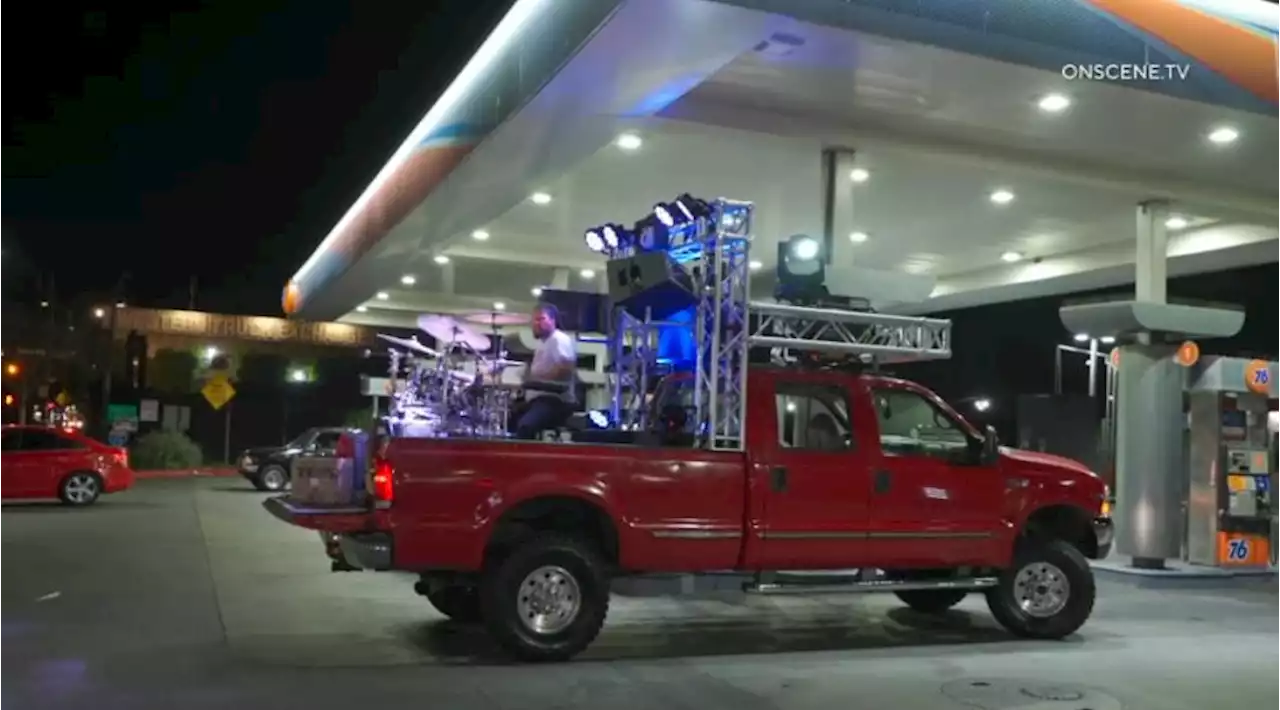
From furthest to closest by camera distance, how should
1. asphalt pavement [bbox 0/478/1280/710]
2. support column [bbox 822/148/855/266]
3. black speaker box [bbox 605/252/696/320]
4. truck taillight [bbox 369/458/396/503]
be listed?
support column [bbox 822/148/855/266]
black speaker box [bbox 605/252/696/320]
truck taillight [bbox 369/458/396/503]
asphalt pavement [bbox 0/478/1280/710]

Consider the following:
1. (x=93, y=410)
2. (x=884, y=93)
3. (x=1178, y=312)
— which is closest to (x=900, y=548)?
(x=884, y=93)

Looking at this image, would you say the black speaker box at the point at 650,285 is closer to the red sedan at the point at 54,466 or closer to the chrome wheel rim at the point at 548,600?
the chrome wheel rim at the point at 548,600

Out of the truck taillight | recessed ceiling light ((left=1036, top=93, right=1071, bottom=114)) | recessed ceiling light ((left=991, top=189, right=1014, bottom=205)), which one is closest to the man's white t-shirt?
the truck taillight

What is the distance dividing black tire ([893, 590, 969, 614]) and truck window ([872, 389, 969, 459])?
1786 mm

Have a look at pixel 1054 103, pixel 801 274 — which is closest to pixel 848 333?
pixel 801 274

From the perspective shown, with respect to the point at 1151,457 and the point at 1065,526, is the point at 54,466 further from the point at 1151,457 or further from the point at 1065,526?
the point at 1151,457

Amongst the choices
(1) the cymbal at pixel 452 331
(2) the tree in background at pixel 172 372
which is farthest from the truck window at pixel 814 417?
(2) the tree in background at pixel 172 372

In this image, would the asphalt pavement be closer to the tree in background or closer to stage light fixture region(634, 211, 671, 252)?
stage light fixture region(634, 211, 671, 252)

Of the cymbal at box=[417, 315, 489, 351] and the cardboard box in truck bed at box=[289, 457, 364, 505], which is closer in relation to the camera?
the cardboard box in truck bed at box=[289, 457, 364, 505]

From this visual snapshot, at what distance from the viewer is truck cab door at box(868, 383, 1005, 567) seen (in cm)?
934

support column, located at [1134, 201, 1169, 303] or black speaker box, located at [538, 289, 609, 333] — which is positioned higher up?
support column, located at [1134, 201, 1169, 303]

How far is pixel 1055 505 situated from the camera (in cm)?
997

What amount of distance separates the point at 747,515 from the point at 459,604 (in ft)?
8.76

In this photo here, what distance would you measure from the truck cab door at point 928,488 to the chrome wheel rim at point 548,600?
2.46 m
